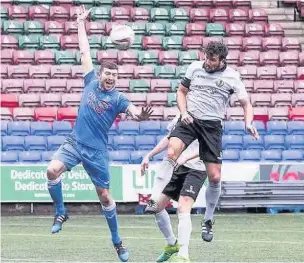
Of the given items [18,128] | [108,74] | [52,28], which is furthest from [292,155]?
[108,74]

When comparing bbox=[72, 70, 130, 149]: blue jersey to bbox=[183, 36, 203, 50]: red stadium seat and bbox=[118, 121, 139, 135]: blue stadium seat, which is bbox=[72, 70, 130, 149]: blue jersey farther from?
bbox=[183, 36, 203, 50]: red stadium seat

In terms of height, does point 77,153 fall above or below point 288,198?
above

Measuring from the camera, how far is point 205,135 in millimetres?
11594

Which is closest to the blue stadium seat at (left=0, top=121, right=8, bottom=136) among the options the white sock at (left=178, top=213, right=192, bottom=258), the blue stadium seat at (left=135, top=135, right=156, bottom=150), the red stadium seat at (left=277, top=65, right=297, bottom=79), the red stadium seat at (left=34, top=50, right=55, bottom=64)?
the blue stadium seat at (left=135, top=135, right=156, bottom=150)

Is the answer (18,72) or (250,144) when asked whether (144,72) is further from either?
(250,144)

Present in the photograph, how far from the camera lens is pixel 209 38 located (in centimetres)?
2662

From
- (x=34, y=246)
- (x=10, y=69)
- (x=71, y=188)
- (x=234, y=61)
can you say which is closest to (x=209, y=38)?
(x=234, y=61)

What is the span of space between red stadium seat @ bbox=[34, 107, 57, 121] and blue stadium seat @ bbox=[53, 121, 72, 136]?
→ 2.12 feet

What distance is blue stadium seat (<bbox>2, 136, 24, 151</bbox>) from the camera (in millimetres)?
22031

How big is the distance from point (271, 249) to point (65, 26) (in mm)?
13812

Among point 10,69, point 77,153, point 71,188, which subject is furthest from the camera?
point 10,69

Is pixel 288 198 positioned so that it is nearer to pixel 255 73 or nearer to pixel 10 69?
pixel 255 73

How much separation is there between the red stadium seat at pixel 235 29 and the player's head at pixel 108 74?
15.7 meters

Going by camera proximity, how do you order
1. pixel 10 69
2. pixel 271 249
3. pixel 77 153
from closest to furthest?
pixel 77 153 < pixel 271 249 < pixel 10 69
